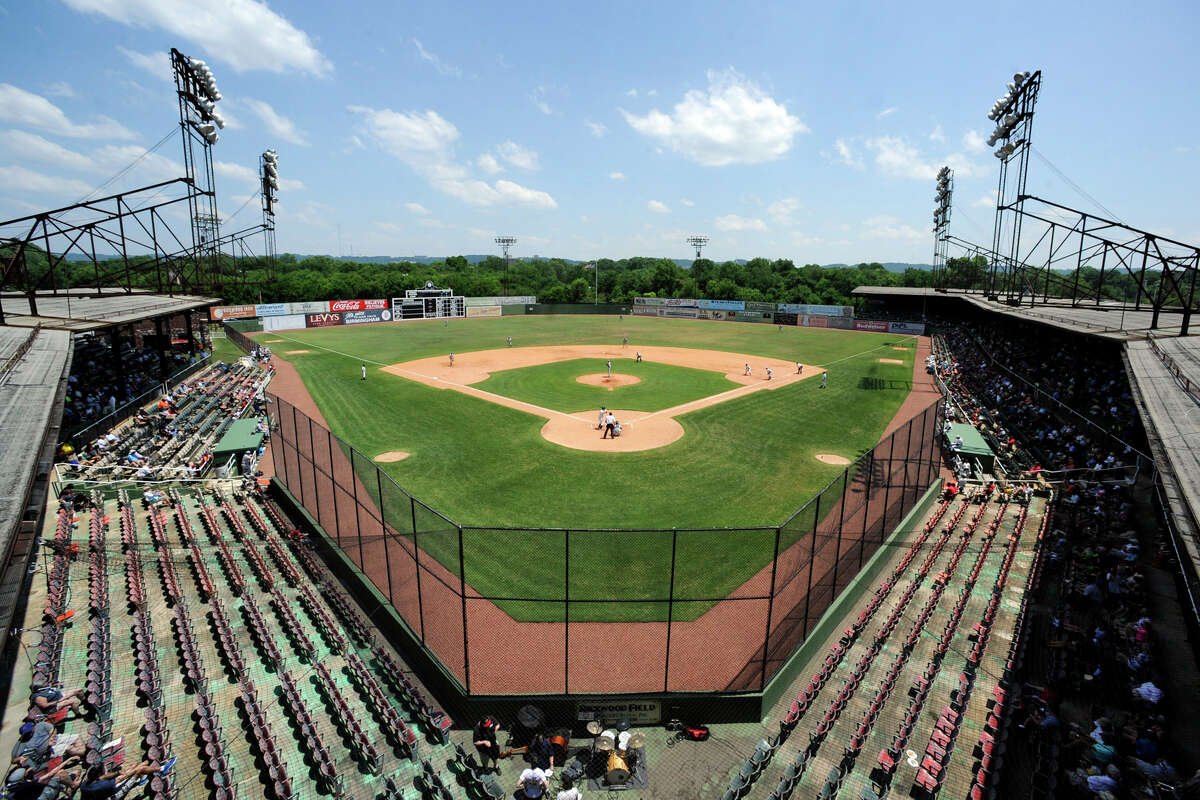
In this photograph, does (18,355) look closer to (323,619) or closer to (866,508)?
(323,619)

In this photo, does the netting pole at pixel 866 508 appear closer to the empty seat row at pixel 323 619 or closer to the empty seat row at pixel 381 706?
the empty seat row at pixel 381 706

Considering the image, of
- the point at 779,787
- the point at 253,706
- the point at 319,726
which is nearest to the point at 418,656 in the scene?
the point at 319,726

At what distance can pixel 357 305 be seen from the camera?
74.3 m

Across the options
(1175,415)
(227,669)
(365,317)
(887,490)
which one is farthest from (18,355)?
(365,317)

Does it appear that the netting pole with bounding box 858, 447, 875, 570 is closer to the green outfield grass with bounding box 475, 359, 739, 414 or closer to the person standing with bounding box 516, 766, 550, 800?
the person standing with bounding box 516, 766, 550, 800

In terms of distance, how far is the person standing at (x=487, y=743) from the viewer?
915cm

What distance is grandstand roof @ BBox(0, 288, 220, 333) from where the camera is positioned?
77.4ft

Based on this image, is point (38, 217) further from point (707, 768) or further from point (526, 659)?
→ point (707, 768)

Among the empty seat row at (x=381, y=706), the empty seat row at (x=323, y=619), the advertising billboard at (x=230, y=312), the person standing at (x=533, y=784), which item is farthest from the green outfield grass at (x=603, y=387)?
the advertising billboard at (x=230, y=312)

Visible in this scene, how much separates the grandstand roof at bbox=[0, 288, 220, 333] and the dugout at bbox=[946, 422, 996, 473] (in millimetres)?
33663

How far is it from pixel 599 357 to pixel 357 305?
4038 centimetres

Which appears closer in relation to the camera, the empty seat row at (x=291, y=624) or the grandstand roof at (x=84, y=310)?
the empty seat row at (x=291, y=624)

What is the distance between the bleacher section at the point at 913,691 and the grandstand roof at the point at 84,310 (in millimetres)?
26998

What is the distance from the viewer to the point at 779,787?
8383 millimetres
